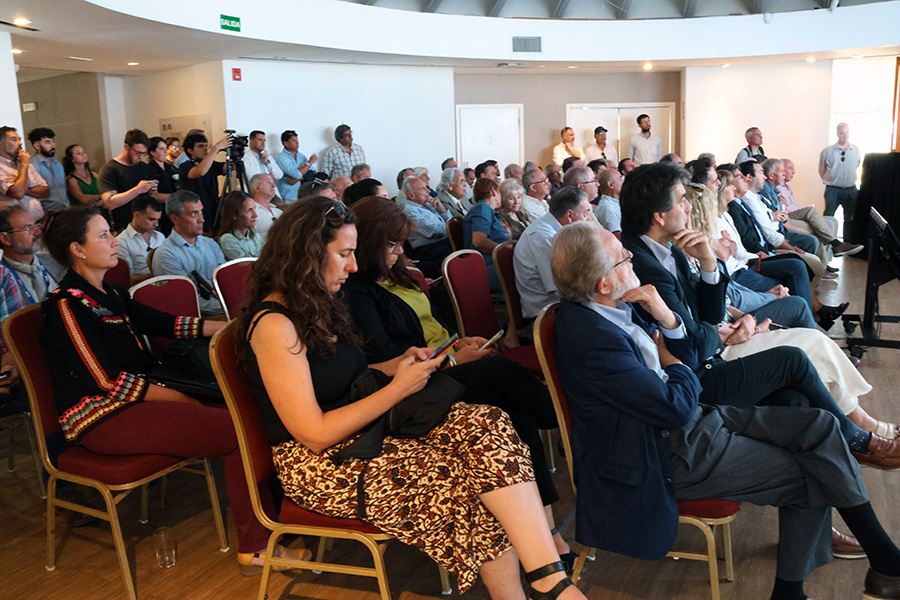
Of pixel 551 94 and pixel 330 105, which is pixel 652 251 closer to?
pixel 330 105

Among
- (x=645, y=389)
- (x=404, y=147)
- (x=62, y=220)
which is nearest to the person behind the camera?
(x=645, y=389)

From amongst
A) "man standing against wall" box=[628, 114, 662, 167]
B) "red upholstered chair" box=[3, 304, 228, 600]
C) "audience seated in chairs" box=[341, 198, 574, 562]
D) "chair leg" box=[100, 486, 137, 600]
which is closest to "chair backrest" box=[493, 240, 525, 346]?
"audience seated in chairs" box=[341, 198, 574, 562]

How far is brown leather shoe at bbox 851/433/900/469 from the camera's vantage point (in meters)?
2.39

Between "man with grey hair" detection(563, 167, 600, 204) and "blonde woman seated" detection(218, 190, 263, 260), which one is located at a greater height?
"man with grey hair" detection(563, 167, 600, 204)

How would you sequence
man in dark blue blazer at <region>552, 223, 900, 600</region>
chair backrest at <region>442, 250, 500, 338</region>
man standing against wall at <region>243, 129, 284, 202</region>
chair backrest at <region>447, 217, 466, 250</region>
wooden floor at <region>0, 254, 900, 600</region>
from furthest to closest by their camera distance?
man standing against wall at <region>243, 129, 284, 202</region>
chair backrest at <region>447, 217, 466, 250</region>
chair backrest at <region>442, 250, 500, 338</region>
wooden floor at <region>0, 254, 900, 600</region>
man in dark blue blazer at <region>552, 223, 900, 600</region>

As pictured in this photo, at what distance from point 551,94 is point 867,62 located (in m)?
5.20

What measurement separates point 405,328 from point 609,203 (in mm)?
3237

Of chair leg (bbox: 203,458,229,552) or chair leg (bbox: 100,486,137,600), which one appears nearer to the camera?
chair leg (bbox: 100,486,137,600)

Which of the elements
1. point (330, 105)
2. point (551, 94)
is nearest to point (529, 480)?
point (330, 105)

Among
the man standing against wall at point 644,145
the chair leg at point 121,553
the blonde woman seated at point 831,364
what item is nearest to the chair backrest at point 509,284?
the blonde woman seated at point 831,364

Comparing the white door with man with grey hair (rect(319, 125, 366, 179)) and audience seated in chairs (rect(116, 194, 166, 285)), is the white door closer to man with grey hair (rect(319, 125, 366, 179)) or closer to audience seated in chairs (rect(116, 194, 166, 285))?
Answer: man with grey hair (rect(319, 125, 366, 179))

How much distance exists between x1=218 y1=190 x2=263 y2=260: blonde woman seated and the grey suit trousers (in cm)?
320

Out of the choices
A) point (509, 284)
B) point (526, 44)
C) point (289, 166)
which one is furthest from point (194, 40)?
point (509, 284)

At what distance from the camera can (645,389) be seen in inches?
73.7
